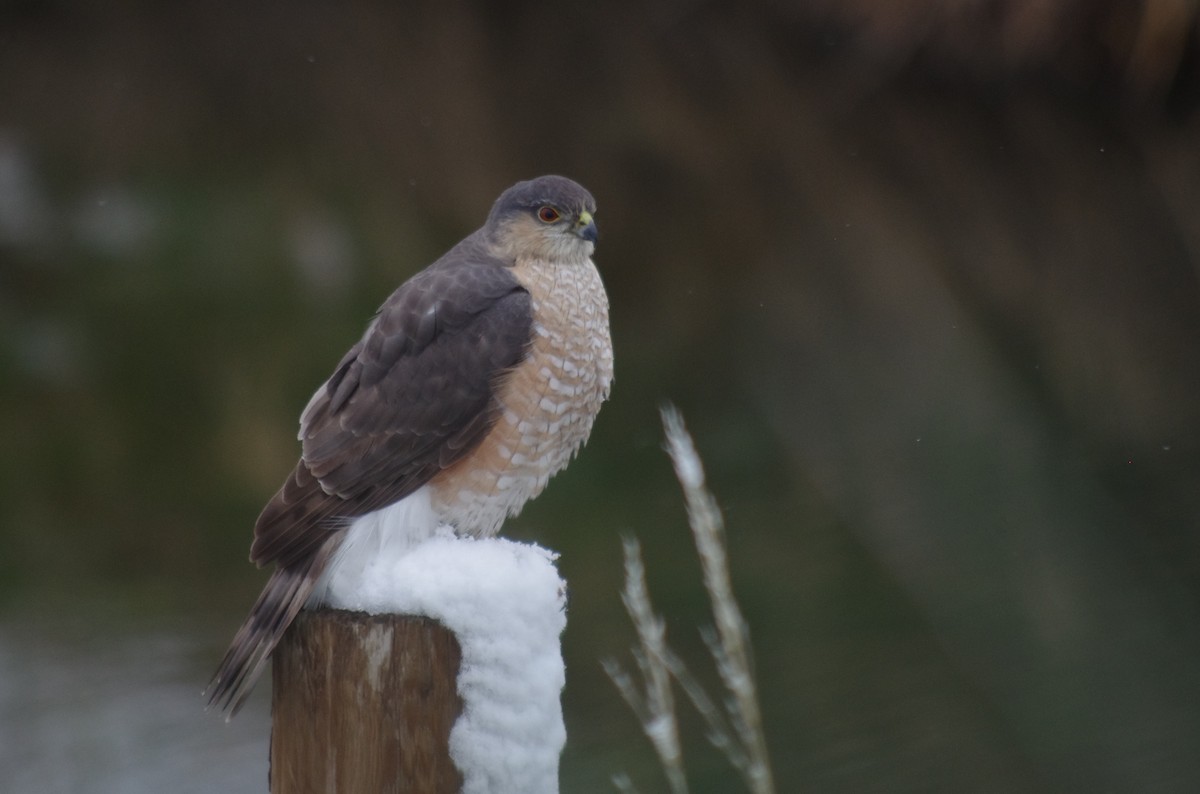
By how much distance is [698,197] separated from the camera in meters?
13.0

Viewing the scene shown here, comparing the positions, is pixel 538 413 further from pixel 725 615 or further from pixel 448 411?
pixel 725 615

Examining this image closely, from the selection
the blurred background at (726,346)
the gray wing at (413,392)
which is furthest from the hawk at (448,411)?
the blurred background at (726,346)

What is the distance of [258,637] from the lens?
286 cm

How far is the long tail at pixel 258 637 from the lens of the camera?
2.85m

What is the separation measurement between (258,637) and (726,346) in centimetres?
721

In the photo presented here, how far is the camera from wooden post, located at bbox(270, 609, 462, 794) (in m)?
2.55

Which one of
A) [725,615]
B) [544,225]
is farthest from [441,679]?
[544,225]

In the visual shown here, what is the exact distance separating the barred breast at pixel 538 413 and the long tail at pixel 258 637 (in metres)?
0.56

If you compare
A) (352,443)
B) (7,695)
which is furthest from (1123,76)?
(352,443)

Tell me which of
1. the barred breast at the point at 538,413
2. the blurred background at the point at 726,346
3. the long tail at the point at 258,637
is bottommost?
the blurred background at the point at 726,346

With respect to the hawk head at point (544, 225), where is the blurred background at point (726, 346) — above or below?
below

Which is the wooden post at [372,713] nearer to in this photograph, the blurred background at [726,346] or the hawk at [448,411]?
the hawk at [448,411]

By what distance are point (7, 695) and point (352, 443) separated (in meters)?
4.60

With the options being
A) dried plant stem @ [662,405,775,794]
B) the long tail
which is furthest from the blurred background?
dried plant stem @ [662,405,775,794]
